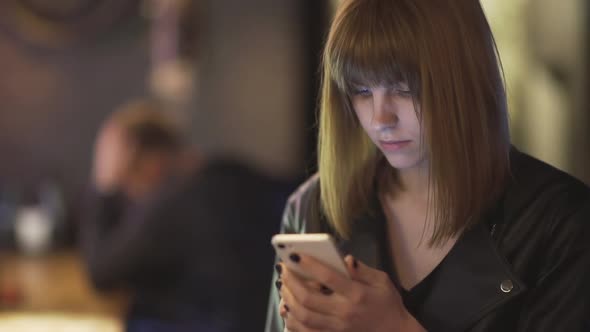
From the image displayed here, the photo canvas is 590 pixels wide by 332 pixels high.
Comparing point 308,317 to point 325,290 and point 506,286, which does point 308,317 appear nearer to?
point 325,290

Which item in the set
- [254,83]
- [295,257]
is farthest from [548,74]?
[295,257]

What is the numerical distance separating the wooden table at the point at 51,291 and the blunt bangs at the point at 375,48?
1.83m

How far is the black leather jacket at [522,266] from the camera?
1101mm

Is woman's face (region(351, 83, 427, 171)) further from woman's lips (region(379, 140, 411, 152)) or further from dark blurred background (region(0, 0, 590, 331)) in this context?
dark blurred background (region(0, 0, 590, 331))

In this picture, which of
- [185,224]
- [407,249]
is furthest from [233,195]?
[407,249]

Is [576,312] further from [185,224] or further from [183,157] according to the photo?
[183,157]

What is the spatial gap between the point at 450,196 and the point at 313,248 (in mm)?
206

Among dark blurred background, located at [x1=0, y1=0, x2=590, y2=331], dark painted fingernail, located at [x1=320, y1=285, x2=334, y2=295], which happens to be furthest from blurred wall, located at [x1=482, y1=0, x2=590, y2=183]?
dark painted fingernail, located at [x1=320, y1=285, x2=334, y2=295]

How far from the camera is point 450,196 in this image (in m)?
1.17

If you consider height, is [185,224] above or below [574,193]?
below

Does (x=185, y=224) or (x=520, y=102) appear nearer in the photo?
(x=185, y=224)

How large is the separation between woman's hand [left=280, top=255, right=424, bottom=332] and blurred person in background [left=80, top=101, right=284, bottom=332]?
1424 millimetres

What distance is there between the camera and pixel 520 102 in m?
3.50

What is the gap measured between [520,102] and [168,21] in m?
1.58
